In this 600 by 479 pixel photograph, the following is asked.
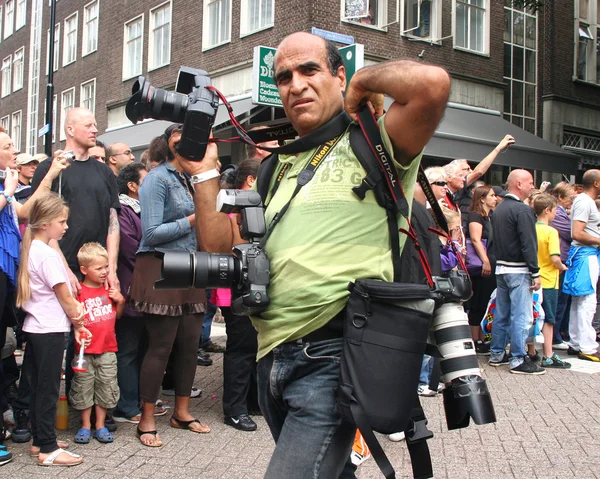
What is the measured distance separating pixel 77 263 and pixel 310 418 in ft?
11.1

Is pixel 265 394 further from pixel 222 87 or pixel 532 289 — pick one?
pixel 222 87

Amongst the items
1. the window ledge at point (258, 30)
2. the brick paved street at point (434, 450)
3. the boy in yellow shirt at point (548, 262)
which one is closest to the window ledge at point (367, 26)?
the window ledge at point (258, 30)

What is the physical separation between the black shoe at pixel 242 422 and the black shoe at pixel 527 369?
3.38 m

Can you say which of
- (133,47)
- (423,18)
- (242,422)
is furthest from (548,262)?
(133,47)

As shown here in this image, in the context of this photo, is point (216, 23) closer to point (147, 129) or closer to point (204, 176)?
point (147, 129)

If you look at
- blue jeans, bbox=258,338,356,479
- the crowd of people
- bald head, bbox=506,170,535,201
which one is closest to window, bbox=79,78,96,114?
the crowd of people

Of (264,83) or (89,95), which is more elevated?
(89,95)

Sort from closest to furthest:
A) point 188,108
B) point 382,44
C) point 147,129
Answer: point 188,108 < point 382,44 < point 147,129

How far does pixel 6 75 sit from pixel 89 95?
1237cm

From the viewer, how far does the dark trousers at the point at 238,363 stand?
518 cm

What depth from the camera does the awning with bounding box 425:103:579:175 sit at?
15.0m

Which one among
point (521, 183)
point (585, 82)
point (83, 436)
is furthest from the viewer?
point (585, 82)

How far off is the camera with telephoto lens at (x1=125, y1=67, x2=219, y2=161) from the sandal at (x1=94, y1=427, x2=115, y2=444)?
2.98 m

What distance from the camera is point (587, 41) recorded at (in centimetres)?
2202
